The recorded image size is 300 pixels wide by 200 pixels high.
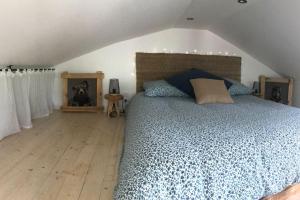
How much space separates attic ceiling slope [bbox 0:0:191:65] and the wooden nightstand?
3.33 ft

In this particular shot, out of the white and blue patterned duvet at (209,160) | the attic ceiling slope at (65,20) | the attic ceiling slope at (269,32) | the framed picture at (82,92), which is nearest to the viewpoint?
the white and blue patterned duvet at (209,160)

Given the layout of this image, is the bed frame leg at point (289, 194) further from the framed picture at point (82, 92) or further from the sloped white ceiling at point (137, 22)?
the framed picture at point (82, 92)

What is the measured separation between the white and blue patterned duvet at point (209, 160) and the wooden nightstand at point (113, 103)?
217 centimetres

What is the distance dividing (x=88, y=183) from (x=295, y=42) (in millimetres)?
2853

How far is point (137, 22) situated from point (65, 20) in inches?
48.6

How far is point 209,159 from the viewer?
1442mm

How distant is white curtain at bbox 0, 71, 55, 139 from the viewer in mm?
2896

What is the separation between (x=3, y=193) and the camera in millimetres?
1780

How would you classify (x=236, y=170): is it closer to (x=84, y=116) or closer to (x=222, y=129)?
(x=222, y=129)

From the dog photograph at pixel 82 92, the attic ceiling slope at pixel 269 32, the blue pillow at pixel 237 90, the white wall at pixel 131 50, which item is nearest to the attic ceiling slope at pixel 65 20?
the attic ceiling slope at pixel 269 32

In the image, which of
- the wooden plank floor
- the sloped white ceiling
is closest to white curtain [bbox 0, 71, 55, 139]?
the wooden plank floor

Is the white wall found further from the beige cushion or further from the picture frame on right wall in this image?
the beige cushion

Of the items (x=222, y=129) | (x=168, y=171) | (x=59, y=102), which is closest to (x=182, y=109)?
(x=222, y=129)

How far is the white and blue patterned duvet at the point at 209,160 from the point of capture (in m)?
1.33
